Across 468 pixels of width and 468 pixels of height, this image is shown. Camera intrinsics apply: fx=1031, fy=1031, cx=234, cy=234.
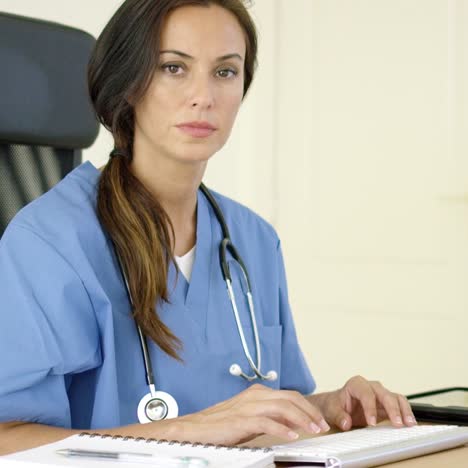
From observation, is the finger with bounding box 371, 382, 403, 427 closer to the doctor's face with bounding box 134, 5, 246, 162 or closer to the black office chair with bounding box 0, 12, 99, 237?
the doctor's face with bounding box 134, 5, 246, 162

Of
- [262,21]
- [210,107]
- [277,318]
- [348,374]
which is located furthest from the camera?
[262,21]

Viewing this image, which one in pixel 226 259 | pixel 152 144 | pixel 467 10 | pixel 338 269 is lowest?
pixel 338 269

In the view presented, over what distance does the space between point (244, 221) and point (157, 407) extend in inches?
16.7

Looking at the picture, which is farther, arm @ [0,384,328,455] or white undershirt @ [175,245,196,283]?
white undershirt @ [175,245,196,283]

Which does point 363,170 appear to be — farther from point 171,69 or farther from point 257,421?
point 257,421

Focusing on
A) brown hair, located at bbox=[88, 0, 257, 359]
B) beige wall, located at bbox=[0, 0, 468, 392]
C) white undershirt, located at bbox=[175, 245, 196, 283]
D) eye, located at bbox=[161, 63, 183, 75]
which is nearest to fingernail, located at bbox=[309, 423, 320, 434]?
brown hair, located at bbox=[88, 0, 257, 359]

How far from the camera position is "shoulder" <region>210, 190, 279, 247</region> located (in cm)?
153

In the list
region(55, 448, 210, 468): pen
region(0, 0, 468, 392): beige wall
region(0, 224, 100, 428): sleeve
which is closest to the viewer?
region(55, 448, 210, 468): pen

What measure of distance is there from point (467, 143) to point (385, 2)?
1.60 feet

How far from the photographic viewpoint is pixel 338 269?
9.93 feet

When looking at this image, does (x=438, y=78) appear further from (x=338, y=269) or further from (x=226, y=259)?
(x=226, y=259)

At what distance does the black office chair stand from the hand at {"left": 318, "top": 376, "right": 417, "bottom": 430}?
51cm

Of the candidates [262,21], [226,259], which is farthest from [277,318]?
[262,21]

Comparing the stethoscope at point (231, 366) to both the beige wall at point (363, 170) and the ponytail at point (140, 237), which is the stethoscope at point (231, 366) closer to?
the ponytail at point (140, 237)
